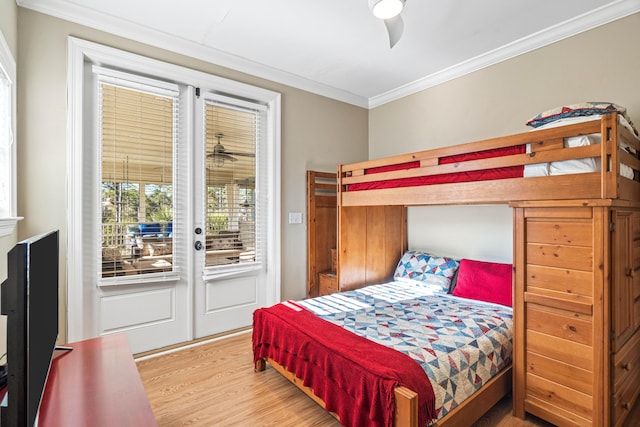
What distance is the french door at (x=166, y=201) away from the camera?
249 centimetres

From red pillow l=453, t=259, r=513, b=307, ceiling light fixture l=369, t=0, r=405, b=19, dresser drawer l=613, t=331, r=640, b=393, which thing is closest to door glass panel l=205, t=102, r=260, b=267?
ceiling light fixture l=369, t=0, r=405, b=19

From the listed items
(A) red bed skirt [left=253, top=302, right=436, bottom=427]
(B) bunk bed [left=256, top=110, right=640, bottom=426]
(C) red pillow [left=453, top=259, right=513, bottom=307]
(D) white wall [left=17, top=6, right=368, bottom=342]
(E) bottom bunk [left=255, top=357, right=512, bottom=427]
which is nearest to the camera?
(E) bottom bunk [left=255, top=357, right=512, bottom=427]

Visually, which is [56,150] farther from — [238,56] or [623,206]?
[623,206]

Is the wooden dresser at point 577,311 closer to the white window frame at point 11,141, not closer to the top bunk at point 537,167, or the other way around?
the top bunk at point 537,167

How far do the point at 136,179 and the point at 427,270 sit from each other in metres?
2.77

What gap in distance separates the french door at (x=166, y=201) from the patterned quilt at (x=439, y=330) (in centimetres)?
101

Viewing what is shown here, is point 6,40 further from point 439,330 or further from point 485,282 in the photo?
point 485,282

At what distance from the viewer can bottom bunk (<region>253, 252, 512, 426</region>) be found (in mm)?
1559

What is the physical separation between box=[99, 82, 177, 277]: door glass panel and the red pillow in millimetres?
2591

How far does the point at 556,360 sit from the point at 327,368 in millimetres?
1271

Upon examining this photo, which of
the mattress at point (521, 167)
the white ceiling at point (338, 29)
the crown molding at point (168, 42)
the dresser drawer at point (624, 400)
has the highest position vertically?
the white ceiling at point (338, 29)

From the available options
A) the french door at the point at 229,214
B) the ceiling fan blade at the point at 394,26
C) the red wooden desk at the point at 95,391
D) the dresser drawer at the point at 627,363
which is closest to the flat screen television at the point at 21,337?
the red wooden desk at the point at 95,391

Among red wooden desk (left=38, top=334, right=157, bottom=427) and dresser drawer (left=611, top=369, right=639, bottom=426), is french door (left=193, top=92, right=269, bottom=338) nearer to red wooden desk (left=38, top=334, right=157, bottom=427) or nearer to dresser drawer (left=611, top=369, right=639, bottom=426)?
red wooden desk (left=38, top=334, right=157, bottom=427)

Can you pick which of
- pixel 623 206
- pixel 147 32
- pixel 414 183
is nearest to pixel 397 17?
pixel 414 183
